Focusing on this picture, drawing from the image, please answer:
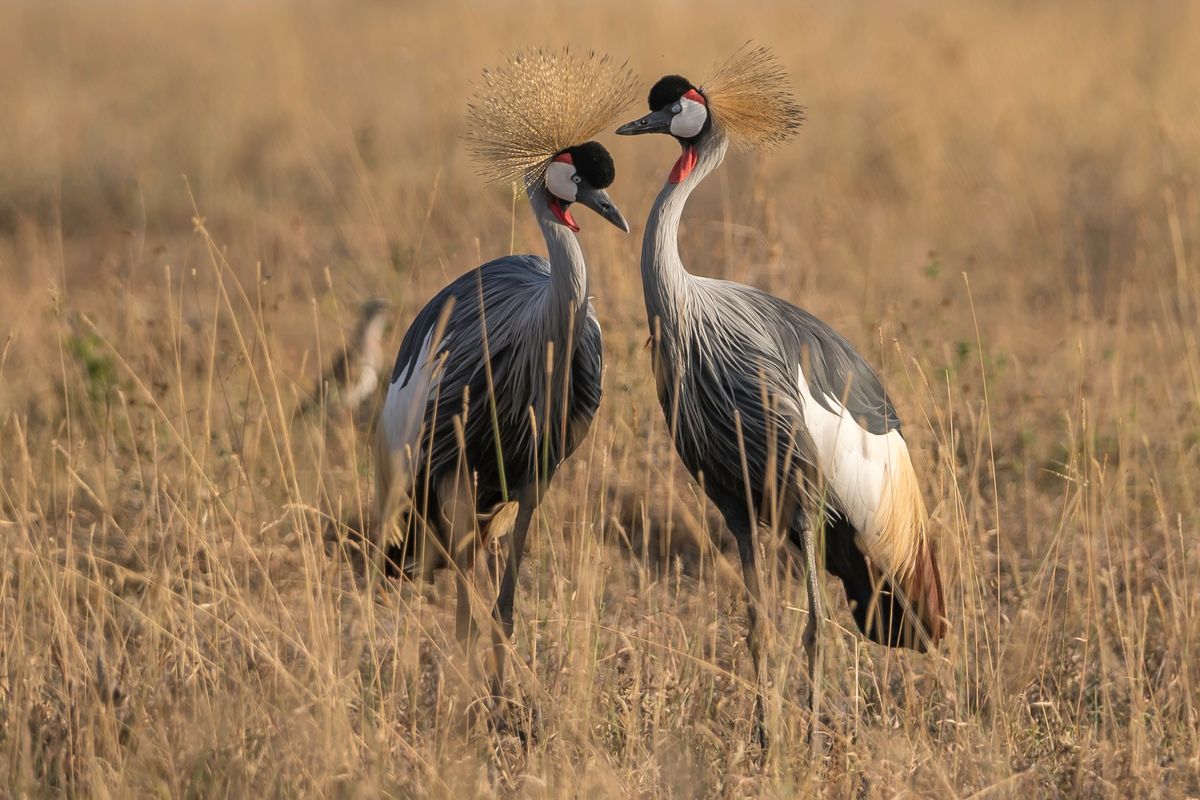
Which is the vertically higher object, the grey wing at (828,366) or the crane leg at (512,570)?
the grey wing at (828,366)

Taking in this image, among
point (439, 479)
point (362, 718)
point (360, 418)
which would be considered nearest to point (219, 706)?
point (362, 718)

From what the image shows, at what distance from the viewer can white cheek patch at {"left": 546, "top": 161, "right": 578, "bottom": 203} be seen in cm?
263

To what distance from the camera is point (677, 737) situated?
8.09ft

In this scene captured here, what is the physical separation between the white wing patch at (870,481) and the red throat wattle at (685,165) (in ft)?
1.35

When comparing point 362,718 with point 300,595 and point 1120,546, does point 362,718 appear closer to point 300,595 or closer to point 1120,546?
point 300,595

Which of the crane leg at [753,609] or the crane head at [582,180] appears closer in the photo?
the crane leg at [753,609]

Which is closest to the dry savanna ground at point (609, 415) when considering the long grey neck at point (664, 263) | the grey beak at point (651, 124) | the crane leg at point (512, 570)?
the crane leg at point (512, 570)

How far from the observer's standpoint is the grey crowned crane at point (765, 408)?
260cm

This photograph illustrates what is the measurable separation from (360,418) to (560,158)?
1.66 metres

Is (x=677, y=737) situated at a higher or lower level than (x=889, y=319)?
lower

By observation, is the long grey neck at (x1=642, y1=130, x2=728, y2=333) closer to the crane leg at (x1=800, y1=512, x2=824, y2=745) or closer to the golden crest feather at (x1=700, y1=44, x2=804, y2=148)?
the golden crest feather at (x1=700, y1=44, x2=804, y2=148)

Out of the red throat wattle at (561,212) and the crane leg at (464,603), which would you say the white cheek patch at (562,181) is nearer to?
the red throat wattle at (561,212)

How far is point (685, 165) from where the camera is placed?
262 cm

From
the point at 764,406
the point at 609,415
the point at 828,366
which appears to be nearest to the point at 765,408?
the point at 764,406
